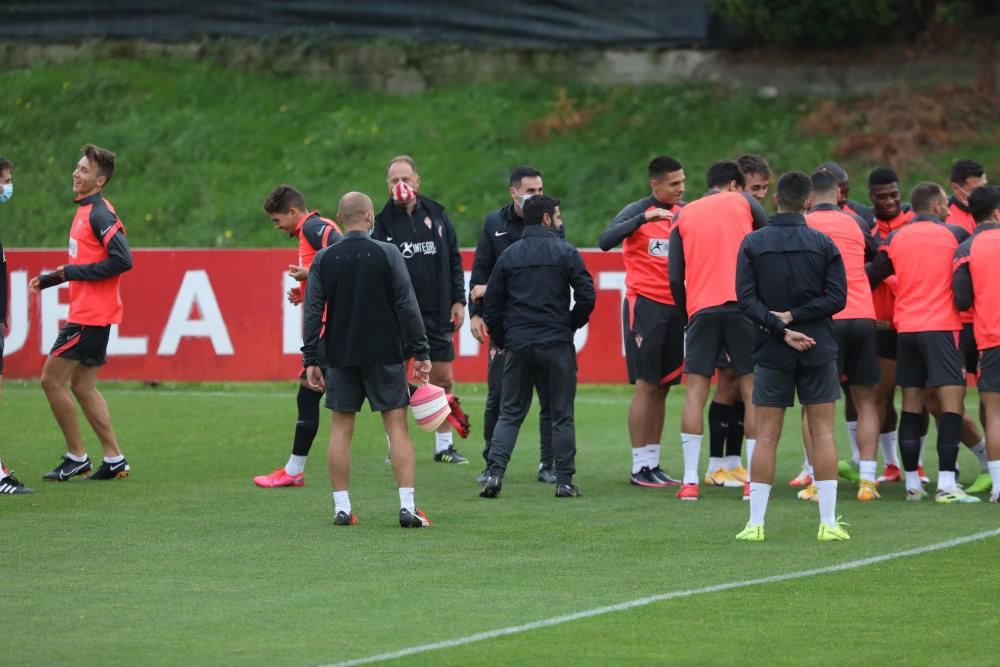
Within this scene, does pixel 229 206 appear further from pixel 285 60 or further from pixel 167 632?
pixel 167 632

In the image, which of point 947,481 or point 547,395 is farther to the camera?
point 547,395

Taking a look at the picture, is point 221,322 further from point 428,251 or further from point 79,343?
point 79,343

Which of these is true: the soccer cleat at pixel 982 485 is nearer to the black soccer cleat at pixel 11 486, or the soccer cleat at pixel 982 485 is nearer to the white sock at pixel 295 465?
the white sock at pixel 295 465

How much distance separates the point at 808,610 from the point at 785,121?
64.3 feet

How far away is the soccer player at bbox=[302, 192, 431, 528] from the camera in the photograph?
1040 centimetres

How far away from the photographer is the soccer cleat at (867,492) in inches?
471

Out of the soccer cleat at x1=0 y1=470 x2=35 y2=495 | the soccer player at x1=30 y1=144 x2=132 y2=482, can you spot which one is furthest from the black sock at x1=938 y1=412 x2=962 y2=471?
the soccer cleat at x1=0 y1=470 x2=35 y2=495

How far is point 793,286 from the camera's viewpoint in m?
10.0

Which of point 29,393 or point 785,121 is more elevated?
point 785,121

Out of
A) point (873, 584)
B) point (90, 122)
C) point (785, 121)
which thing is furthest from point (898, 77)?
point (873, 584)

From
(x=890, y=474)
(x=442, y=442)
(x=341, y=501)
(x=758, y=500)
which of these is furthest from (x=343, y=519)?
(x=890, y=474)

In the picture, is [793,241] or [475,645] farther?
[793,241]

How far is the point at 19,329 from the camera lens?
68.1ft

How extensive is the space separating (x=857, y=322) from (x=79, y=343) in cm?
558
